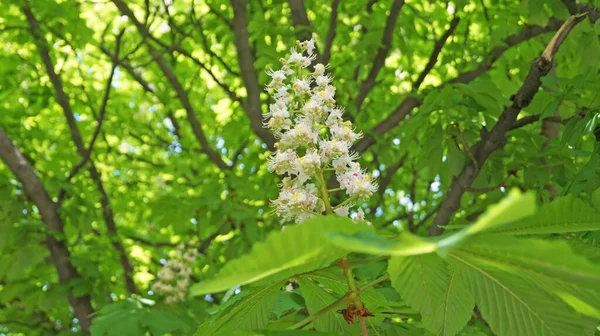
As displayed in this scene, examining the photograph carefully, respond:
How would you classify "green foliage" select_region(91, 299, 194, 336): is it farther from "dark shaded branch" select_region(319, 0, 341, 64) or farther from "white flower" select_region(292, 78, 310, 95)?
"dark shaded branch" select_region(319, 0, 341, 64)

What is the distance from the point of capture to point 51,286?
162 inches

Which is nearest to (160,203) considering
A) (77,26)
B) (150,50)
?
(77,26)

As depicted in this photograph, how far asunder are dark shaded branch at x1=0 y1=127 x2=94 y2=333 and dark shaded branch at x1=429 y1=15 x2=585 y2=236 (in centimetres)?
251

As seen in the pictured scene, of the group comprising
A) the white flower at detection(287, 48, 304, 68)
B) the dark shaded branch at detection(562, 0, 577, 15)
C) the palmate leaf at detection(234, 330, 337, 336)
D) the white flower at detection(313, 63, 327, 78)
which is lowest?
the palmate leaf at detection(234, 330, 337, 336)

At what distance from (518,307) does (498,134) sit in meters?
2.12

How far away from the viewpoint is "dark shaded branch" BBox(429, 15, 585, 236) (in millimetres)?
2297

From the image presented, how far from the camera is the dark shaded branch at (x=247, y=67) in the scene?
161 inches

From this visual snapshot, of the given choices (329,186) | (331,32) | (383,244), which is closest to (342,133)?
(383,244)

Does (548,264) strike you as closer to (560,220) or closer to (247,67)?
(560,220)

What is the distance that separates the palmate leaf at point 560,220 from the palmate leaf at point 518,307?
0.08 metres

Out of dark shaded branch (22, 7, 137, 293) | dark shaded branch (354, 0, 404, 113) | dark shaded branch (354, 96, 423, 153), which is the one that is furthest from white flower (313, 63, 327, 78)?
dark shaded branch (22, 7, 137, 293)

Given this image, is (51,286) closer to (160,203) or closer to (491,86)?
(160,203)

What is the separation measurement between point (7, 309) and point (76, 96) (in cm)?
202

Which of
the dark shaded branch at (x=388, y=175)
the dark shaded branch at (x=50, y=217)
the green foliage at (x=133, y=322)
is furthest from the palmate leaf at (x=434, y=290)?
the dark shaded branch at (x=388, y=175)
